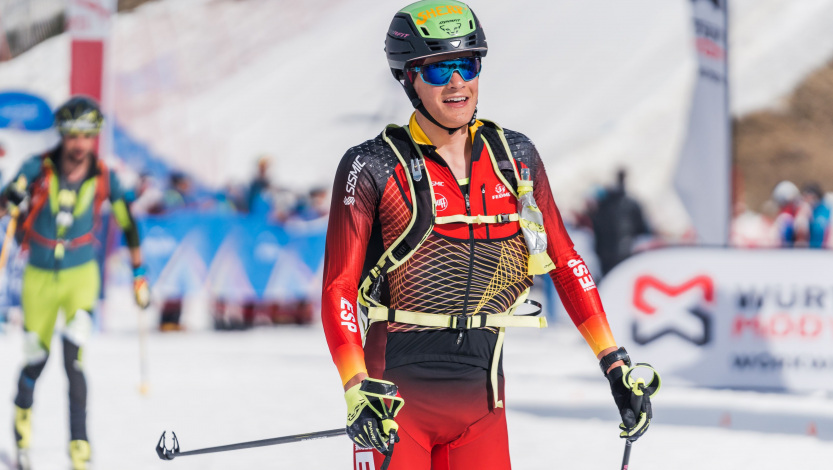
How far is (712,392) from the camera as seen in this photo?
11.0 metres

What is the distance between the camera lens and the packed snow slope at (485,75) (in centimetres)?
4872

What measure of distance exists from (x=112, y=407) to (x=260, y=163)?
706 cm

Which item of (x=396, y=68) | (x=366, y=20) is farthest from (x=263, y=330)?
(x=366, y=20)

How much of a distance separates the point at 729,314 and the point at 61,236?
6.12m

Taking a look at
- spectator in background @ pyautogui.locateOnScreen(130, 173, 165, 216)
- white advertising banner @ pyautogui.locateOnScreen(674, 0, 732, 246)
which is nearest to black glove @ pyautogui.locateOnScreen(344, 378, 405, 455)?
white advertising banner @ pyautogui.locateOnScreen(674, 0, 732, 246)

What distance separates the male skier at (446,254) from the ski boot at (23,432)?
14.1 ft

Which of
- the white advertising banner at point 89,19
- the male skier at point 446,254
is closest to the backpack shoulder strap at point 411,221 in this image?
the male skier at point 446,254

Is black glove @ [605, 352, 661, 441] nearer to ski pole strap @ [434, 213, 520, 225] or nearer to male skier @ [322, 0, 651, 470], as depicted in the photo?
male skier @ [322, 0, 651, 470]

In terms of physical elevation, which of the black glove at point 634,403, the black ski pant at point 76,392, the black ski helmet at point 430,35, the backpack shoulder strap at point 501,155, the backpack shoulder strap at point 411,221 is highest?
the black ski helmet at point 430,35

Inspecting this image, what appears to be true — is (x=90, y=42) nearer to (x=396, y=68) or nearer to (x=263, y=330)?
(x=263, y=330)

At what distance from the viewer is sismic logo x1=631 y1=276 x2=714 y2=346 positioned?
11078mm

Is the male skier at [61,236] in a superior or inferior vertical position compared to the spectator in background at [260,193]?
inferior

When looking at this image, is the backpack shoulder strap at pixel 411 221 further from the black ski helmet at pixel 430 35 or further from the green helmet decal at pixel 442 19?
the green helmet decal at pixel 442 19

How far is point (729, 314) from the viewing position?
11039mm
